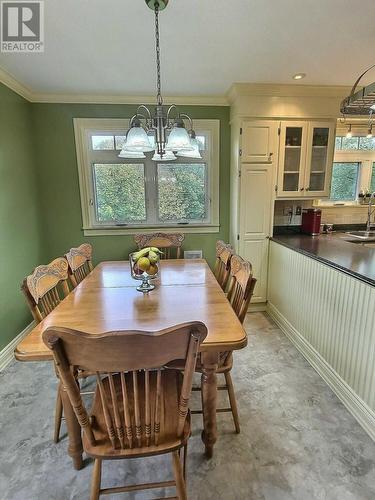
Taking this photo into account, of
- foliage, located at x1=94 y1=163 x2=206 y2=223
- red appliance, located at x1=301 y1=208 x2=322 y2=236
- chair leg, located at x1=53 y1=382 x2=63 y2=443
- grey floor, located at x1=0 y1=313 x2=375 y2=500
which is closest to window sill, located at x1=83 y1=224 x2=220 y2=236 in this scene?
foliage, located at x1=94 y1=163 x2=206 y2=223

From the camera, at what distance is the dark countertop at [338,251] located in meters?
1.81

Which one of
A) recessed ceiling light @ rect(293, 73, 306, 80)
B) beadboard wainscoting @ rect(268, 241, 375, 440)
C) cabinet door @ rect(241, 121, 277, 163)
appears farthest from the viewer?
cabinet door @ rect(241, 121, 277, 163)

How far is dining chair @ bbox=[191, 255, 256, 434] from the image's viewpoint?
4.75ft

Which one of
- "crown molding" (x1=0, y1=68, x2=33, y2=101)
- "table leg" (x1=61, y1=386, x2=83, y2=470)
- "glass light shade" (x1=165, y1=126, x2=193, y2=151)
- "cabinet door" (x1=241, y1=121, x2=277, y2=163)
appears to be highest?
"crown molding" (x1=0, y1=68, x2=33, y2=101)

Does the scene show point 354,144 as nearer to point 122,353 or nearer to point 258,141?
point 258,141

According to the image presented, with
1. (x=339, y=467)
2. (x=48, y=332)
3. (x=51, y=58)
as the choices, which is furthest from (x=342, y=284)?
(x=51, y=58)

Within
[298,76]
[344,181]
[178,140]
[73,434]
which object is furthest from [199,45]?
[73,434]

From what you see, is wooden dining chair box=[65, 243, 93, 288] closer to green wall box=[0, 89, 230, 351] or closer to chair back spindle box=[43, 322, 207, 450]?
green wall box=[0, 89, 230, 351]

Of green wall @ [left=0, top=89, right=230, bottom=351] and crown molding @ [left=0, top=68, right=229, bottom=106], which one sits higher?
crown molding @ [left=0, top=68, right=229, bottom=106]

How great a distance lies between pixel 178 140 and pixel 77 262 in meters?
1.34

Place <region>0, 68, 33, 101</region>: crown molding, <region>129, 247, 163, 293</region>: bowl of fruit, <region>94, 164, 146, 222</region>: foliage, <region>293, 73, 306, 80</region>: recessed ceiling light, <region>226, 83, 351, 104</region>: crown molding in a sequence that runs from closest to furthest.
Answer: <region>129, 247, 163, 293</region>: bowl of fruit → <region>0, 68, 33, 101</region>: crown molding → <region>293, 73, 306, 80</region>: recessed ceiling light → <region>226, 83, 351, 104</region>: crown molding → <region>94, 164, 146, 222</region>: foliage

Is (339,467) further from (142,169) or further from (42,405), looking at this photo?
(142,169)

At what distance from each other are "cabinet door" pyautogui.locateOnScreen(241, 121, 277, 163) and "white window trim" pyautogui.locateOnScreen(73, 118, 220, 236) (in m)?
0.45

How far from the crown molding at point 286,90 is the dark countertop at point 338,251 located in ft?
4.94
